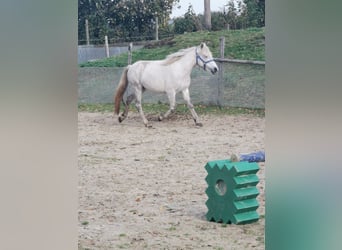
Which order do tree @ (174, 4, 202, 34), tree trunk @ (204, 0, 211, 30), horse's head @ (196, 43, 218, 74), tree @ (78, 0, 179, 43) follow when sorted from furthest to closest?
1. horse's head @ (196, 43, 218, 74)
2. tree @ (78, 0, 179, 43)
3. tree @ (174, 4, 202, 34)
4. tree trunk @ (204, 0, 211, 30)

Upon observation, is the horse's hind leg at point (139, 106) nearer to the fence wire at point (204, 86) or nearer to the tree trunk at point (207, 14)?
the fence wire at point (204, 86)

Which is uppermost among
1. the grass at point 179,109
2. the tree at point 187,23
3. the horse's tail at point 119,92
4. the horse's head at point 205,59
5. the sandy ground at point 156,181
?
the tree at point 187,23

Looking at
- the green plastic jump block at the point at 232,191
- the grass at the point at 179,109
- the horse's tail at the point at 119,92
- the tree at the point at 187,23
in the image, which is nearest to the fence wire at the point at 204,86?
the grass at the point at 179,109

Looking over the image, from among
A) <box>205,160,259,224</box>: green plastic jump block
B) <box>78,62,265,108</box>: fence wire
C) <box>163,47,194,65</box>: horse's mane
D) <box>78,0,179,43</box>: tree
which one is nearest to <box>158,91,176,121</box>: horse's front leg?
<box>78,62,265,108</box>: fence wire

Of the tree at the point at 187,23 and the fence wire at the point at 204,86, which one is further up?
the tree at the point at 187,23

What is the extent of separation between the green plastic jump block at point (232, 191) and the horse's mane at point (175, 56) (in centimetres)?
197

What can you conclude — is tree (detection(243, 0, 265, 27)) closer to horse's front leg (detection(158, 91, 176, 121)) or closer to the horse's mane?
the horse's mane

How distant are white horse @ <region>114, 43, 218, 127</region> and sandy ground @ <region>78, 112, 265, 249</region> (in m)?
0.13

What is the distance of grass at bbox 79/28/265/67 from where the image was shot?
462cm

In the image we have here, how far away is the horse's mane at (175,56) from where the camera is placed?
4.91 m

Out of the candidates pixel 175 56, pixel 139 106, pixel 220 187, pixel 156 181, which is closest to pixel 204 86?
pixel 175 56
